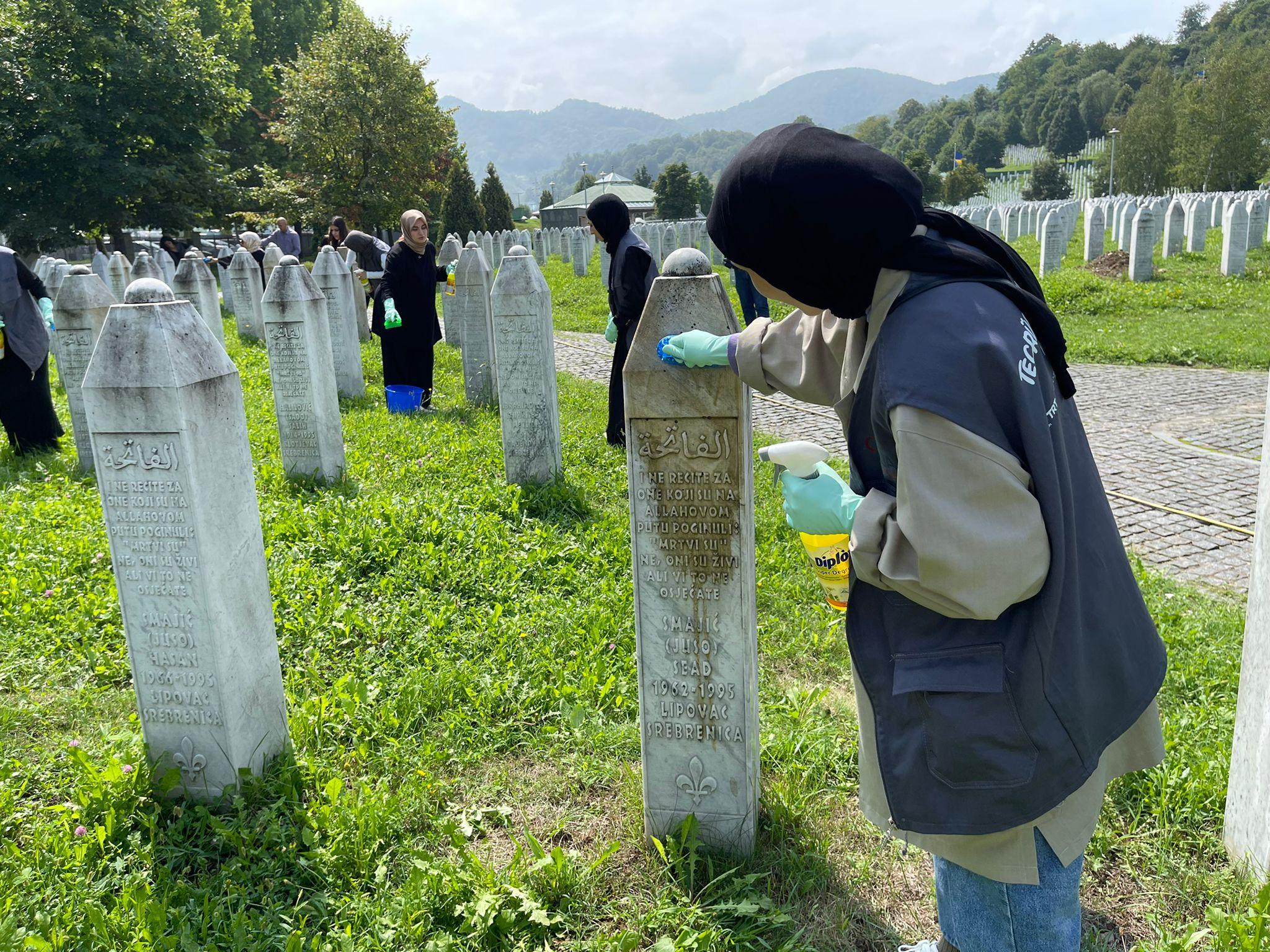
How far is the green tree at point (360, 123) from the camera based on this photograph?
33.7 meters

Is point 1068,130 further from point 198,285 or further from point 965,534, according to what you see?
point 965,534

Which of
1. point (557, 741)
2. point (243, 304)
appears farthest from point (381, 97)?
point (557, 741)

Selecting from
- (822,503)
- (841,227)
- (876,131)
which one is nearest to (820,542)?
(822,503)

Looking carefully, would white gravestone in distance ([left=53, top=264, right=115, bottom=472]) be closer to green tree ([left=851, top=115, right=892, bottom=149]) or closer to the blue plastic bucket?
the blue plastic bucket

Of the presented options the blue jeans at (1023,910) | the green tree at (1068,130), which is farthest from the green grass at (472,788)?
the green tree at (1068,130)

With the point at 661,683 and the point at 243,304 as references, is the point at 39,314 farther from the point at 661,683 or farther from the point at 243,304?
the point at 243,304

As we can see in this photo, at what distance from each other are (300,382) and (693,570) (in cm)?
504

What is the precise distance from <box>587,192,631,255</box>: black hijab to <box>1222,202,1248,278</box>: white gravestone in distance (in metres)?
14.5

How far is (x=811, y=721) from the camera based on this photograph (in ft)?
12.0

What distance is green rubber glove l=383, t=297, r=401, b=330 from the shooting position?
934cm

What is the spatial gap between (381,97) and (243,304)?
21281 mm

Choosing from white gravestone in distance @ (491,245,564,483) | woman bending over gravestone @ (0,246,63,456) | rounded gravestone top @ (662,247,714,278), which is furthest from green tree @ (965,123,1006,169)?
rounded gravestone top @ (662,247,714,278)

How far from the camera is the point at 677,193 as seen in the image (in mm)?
61719

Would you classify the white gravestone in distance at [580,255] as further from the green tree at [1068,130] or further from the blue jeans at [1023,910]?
the green tree at [1068,130]
